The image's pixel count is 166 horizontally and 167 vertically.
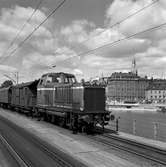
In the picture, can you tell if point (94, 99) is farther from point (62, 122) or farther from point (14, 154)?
point (14, 154)

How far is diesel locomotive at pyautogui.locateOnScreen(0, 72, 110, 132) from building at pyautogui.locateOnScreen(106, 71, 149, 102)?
14211 cm

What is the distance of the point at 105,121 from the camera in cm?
1559

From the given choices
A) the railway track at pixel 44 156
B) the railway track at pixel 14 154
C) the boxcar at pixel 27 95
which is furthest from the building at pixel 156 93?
the railway track at pixel 44 156

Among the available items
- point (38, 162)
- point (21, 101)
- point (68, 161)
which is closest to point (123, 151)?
point (68, 161)

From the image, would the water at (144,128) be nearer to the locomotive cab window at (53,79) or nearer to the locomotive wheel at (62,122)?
the locomotive wheel at (62,122)

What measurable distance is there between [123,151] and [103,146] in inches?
49.4

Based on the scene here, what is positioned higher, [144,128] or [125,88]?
[125,88]

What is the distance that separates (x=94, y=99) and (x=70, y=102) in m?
1.68

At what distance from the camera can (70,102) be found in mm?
16094

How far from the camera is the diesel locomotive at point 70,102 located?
15062 mm

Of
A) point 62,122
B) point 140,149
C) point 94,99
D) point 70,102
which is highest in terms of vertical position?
point 94,99

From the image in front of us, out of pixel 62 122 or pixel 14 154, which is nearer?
pixel 14 154

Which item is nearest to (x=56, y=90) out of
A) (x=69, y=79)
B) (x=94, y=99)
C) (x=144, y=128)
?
(x=69, y=79)

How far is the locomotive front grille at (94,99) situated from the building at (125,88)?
146 meters
